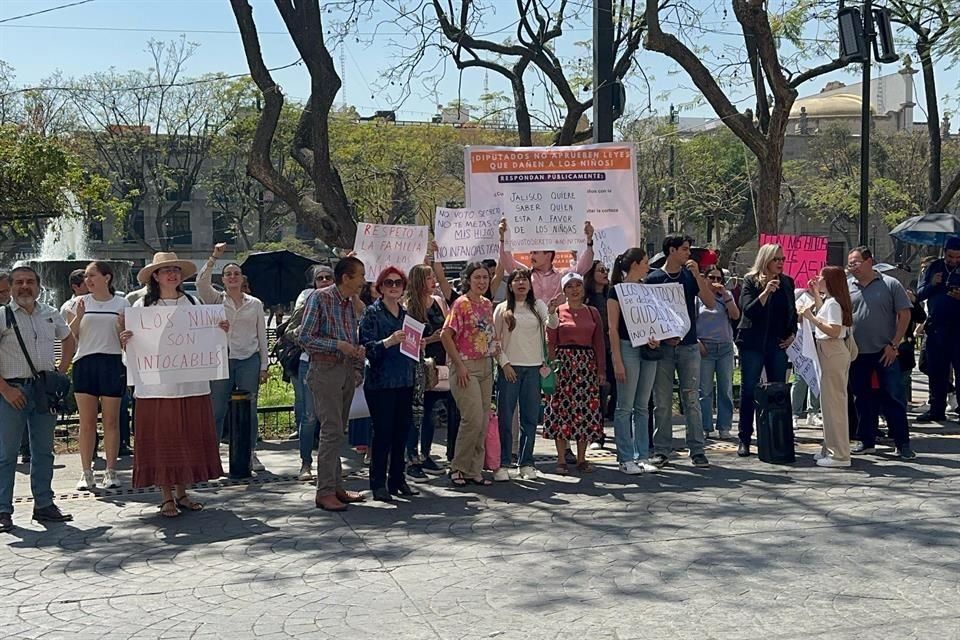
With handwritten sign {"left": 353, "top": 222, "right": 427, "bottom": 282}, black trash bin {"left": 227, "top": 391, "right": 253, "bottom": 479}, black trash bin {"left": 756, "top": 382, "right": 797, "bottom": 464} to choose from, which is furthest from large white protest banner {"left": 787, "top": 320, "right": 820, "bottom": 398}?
black trash bin {"left": 227, "top": 391, "right": 253, "bottom": 479}

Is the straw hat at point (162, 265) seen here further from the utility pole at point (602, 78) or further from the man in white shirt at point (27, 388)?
the utility pole at point (602, 78)

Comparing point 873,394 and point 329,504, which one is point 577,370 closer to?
point 329,504

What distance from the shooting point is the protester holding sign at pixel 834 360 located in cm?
973

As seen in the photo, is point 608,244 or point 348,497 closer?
point 348,497

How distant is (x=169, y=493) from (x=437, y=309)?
297 centimetres

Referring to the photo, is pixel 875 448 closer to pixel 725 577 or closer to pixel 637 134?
pixel 725 577

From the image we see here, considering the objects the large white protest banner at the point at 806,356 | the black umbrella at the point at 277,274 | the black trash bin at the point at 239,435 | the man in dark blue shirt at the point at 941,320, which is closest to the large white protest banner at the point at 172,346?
the black trash bin at the point at 239,435

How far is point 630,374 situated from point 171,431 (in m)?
3.94

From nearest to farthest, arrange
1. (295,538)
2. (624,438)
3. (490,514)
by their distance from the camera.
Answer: (295,538)
(490,514)
(624,438)

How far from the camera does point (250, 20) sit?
1328 centimetres

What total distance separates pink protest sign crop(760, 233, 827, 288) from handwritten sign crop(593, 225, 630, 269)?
5.45 feet

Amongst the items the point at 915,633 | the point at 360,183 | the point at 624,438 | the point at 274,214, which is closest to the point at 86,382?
the point at 624,438

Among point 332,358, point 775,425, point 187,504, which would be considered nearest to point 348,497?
point 332,358

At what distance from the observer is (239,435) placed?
9430 mm
